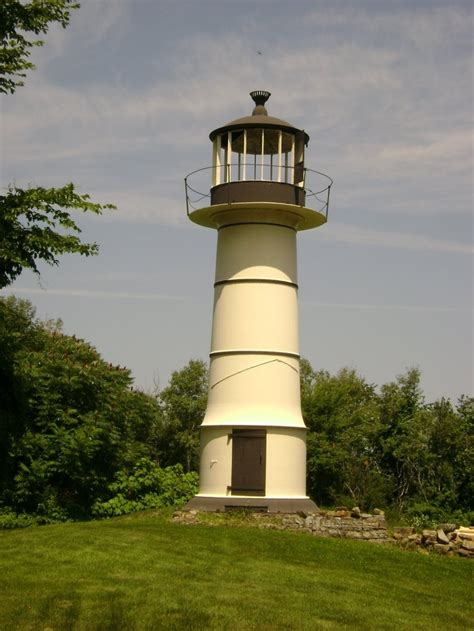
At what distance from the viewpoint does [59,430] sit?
27.8 metres

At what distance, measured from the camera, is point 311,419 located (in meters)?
40.8

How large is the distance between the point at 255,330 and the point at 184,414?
30.6 meters

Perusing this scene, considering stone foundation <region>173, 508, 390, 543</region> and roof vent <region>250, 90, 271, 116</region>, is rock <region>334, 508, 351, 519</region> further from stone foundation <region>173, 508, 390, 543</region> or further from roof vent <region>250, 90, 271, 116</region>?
roof vent <region>250, 90, 271, 116</region>

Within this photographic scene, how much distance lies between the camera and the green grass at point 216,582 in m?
14.3

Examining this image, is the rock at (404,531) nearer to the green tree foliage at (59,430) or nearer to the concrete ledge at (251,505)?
the concrete ledge at (251,505)

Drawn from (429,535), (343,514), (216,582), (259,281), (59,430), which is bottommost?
A: (216,582)

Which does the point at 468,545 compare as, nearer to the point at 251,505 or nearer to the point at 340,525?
the point at 340,525

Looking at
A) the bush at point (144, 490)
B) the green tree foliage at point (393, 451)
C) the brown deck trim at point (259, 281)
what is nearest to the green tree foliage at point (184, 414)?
the green tree foliage at point (393, 451)

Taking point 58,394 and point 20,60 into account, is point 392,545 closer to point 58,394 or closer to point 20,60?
point 58,394

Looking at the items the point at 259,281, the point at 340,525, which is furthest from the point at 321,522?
the point at 259,281

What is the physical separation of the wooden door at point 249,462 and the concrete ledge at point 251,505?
10.9 inches

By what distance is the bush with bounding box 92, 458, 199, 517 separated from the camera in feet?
93.8

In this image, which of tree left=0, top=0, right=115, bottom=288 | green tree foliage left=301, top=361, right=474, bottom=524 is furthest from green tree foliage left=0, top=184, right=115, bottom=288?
green tree foliage left=301, top=361, right=474, bottom=524

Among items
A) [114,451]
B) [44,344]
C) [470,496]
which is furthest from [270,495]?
[44,344]
